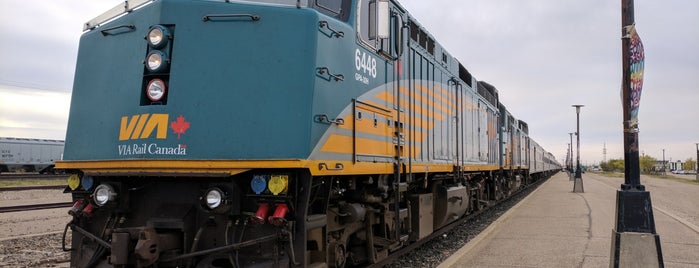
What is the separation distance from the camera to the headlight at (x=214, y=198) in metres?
4.11

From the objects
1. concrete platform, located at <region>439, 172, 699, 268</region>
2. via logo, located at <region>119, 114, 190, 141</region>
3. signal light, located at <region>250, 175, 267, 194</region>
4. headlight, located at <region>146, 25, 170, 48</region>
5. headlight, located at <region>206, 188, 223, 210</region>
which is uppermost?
headlight, located at <region>146, 25, 170, 48</region>

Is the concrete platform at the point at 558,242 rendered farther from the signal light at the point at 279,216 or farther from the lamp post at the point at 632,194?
the signal light at the point at 279,216

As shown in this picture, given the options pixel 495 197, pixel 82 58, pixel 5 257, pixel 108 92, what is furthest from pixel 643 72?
pixel 495 197

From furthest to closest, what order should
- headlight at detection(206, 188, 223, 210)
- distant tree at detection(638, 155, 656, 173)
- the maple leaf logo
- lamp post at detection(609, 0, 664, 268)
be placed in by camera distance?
distant tree at detection(638, 155, 656, 173) < lamp post at detection(609, 0, 664, 268) < the maple leaf logo < headlight at detection(206, 188, 223, 210)

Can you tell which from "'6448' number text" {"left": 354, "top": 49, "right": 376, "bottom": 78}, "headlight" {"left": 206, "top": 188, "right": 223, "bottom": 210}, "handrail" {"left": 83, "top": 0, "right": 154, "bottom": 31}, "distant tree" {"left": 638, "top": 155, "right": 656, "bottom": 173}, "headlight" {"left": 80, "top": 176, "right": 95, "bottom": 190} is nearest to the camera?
"headlight" {"left": 206, "top": 188, "right": 223, "bottom": 210}

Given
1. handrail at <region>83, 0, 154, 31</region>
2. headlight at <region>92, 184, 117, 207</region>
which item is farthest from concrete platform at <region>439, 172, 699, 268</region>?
handrail at <region>83, 0, 154, 31</region>

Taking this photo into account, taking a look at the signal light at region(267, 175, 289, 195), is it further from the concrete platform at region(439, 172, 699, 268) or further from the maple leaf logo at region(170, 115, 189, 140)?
the concrete platform at region(439, 172, 699, 268)

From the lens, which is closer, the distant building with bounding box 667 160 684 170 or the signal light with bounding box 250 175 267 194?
the signal light with bounding box 250 175 267 194

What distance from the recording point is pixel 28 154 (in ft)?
126

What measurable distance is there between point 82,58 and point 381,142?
3.31m

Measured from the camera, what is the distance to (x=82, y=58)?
17.1 feet

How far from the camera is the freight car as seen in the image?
36.7 metres

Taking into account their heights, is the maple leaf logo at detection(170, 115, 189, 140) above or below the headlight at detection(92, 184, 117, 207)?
above

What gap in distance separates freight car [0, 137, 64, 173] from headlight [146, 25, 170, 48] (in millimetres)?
38068
